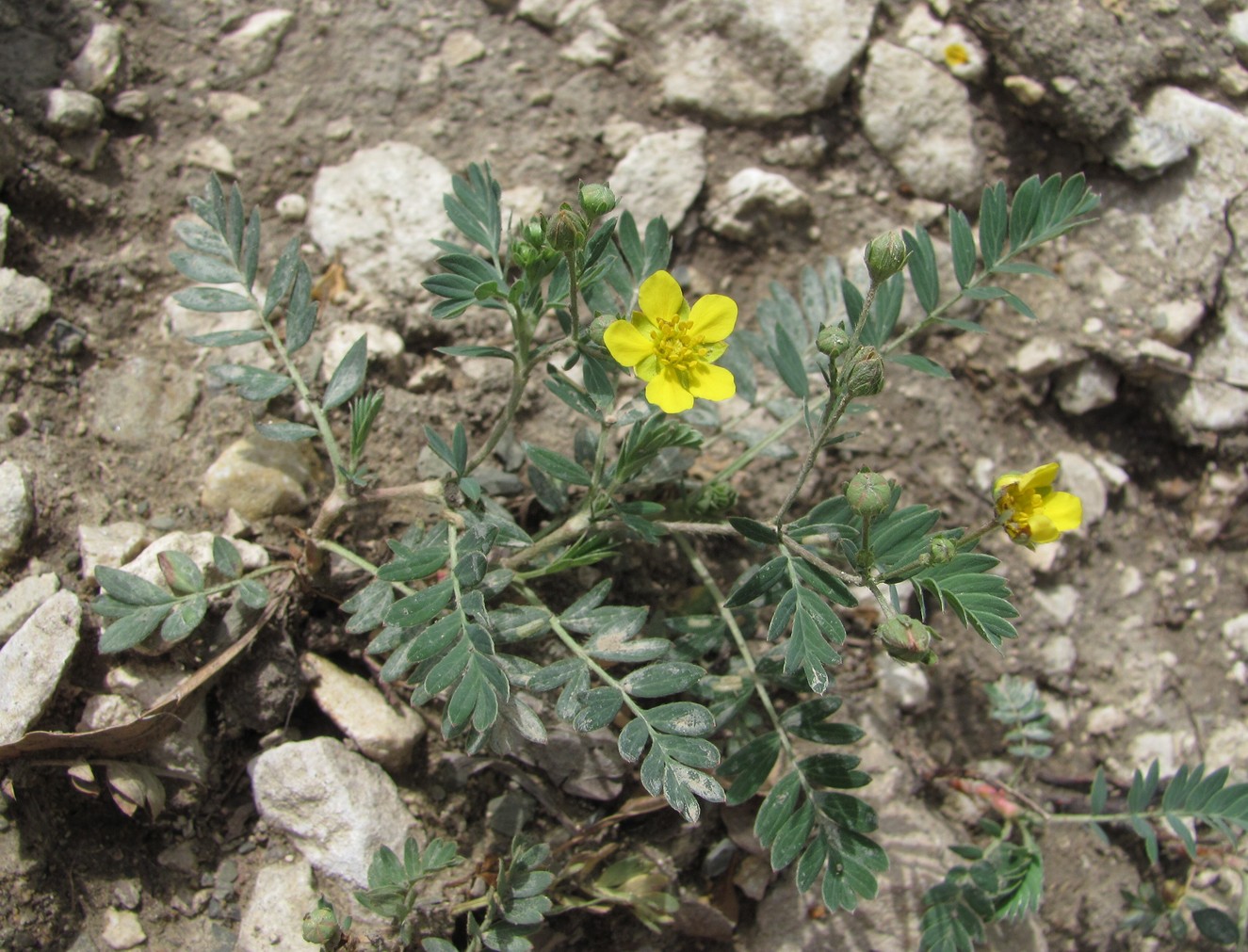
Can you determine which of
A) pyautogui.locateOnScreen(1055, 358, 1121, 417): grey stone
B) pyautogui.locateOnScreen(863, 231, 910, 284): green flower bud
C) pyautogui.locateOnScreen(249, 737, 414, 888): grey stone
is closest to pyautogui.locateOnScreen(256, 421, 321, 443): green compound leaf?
pyautogui.locateOnScreen(249, 737, 414, 888): grey stone

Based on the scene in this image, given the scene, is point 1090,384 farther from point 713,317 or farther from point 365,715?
point 365,715

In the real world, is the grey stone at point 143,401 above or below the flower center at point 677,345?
below

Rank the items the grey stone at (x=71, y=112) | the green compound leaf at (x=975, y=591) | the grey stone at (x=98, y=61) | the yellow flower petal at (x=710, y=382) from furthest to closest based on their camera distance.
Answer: the grey stone at (x=98, y=61), the grey stone at (x=71, y=112), the yellow flower petal at (x=710, y=382), the green compound leaf at (x=975, y=591)

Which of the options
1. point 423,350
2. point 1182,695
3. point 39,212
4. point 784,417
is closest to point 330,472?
point 423,350

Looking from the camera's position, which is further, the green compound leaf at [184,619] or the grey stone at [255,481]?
the grey stone at [255,481]

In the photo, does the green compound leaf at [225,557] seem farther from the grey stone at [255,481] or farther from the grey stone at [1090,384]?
the grey stone at [1090,384]

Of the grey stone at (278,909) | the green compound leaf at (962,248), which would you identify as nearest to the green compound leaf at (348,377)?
the grey stone at (278,909)

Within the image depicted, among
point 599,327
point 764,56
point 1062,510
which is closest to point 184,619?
point 599,327
